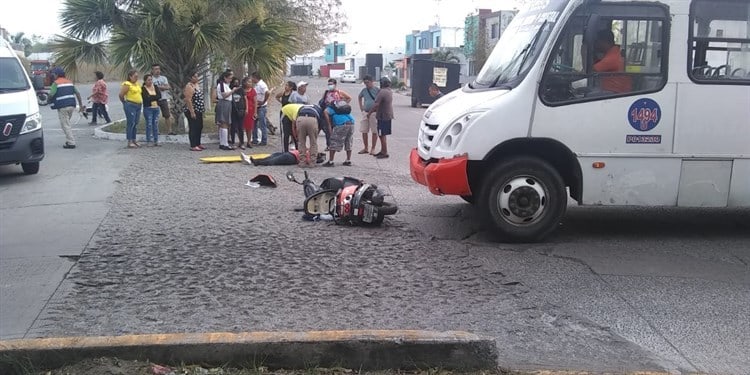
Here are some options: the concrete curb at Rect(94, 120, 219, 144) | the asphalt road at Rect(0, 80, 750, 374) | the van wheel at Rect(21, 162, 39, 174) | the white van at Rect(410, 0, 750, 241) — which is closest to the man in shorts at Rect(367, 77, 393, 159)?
the asphalt road at Rect(0, 80, 750, 374)

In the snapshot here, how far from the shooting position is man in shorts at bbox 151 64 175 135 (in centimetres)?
1551

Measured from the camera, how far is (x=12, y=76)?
11656mm

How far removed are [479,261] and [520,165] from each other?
1.22 meters

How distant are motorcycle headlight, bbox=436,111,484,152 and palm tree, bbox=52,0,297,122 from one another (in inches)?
409

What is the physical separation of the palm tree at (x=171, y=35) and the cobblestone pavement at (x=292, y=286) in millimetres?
8281

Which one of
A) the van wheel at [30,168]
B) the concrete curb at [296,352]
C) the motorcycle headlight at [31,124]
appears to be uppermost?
the motorcycle headlight at [31,124]

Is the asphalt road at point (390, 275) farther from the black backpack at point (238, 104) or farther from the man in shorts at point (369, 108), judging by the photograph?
the black backpack at point (238, 104)

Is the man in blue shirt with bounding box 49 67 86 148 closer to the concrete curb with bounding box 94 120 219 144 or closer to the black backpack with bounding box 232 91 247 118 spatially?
the concrete curb with bounding box 94 120 219 144

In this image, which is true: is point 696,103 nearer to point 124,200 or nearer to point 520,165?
point 520,165

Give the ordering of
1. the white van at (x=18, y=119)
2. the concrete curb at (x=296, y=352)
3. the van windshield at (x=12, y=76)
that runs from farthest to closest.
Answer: the van windshield at (x=12, y=76)
the white van at (x=18, y=119)
the concrete curb at (x=296, y=352)

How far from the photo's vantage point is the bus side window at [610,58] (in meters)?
7.19

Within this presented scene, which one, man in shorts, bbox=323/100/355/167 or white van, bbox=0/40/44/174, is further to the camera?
man in shorts, bbox=323/100/355/167

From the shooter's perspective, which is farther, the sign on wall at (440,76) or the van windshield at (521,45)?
the sign on wall at (440,76)

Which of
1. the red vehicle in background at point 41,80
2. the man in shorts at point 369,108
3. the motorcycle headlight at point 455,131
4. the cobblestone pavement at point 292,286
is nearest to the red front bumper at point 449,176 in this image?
the motorcycle headlight at point 455,131
